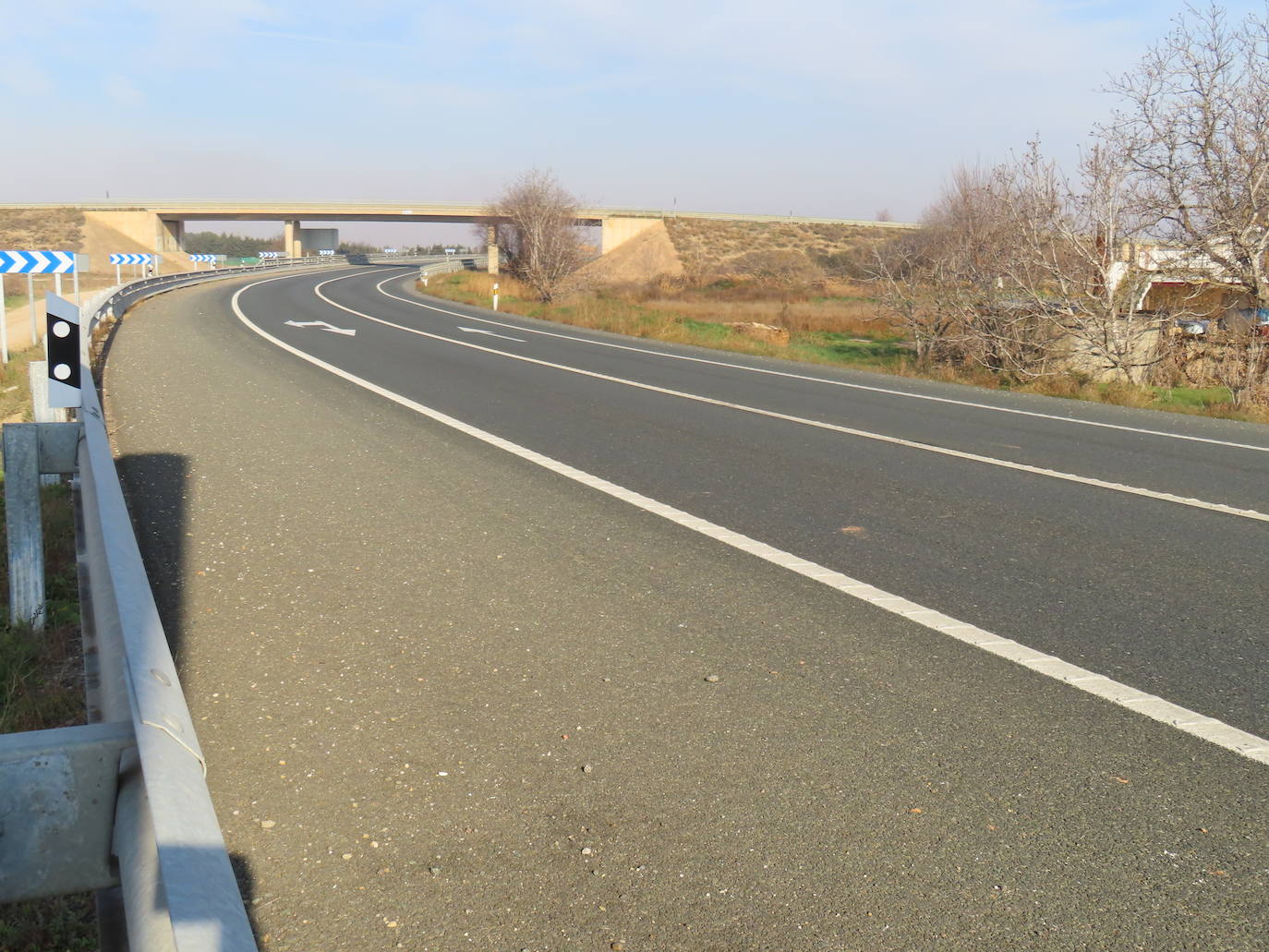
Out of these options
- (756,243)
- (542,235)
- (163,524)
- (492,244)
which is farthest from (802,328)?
(756,243)

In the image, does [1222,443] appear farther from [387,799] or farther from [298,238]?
[298,238]

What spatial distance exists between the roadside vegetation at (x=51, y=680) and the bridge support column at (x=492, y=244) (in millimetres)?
54011

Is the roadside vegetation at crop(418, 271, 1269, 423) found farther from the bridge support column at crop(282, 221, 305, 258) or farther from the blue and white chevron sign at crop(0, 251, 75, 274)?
the bridge support column at crop(282, 221, 305, 258)

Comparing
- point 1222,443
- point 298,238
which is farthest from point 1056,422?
point 298,238

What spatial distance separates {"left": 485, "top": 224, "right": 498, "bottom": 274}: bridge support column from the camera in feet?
196

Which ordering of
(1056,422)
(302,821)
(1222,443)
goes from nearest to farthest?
(302,821) < (1222,443) < (1056,422)

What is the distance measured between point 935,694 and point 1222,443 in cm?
794

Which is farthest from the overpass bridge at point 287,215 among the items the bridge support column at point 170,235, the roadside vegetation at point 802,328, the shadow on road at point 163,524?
the shadow on road at point 163,524

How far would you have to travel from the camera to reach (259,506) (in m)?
6.91

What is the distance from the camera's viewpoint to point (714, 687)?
13.3 feet

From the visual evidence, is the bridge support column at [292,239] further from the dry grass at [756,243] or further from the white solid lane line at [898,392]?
the white solid lane line at [898,392]

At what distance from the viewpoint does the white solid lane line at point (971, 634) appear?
3676mm

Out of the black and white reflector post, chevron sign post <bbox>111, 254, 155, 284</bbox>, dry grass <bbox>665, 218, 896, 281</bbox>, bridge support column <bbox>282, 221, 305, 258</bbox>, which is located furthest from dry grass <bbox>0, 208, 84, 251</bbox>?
the black and white reflector post

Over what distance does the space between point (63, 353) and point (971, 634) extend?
5.06m
